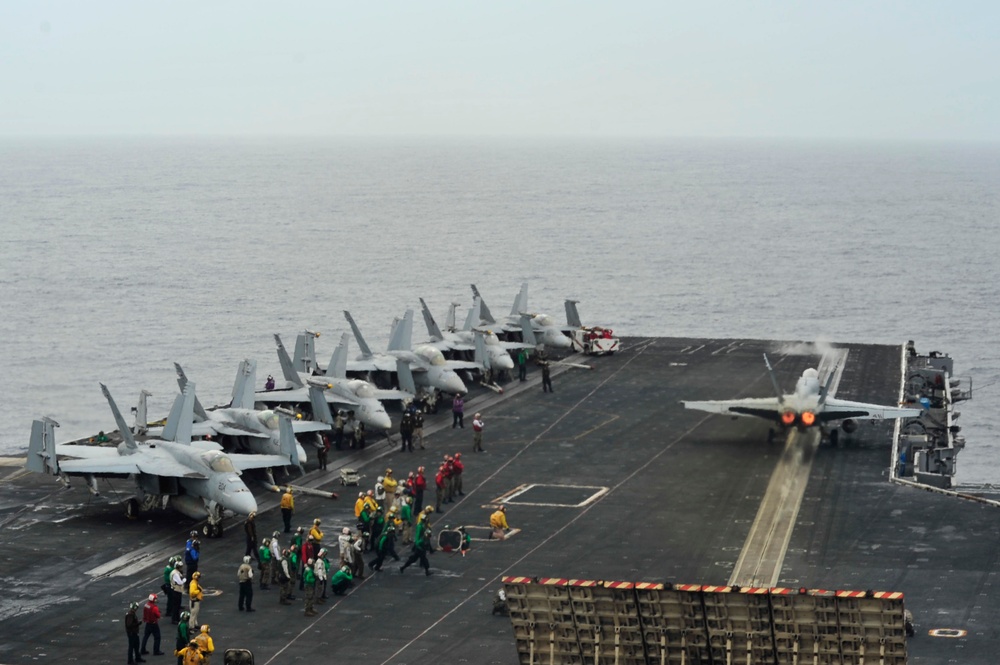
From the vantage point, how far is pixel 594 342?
73.8 meters

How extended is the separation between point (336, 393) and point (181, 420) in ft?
31.9

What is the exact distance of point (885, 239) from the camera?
182750 millimetres

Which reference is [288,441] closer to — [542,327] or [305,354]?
[305,354]

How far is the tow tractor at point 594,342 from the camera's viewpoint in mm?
73750

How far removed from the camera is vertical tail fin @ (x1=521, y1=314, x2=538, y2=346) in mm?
71375

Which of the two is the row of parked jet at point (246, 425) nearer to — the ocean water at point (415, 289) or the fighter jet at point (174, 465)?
the fighter jet at point (174, 465)

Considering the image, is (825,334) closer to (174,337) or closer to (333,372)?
(174,337)

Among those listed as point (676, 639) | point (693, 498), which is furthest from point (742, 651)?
point (693, 498)

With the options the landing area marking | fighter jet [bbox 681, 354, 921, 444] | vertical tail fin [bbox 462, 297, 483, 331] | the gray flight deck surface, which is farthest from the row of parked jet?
fighter jet [bbox 681, 354, 921, 444]

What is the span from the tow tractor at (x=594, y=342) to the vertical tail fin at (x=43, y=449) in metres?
34.1

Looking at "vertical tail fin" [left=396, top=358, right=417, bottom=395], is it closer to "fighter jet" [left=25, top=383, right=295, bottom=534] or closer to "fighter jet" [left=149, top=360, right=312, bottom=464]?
"fighter jet" [left=149, top=360, right=312, bottom=464]

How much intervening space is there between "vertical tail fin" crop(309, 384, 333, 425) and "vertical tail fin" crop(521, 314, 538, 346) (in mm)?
19935

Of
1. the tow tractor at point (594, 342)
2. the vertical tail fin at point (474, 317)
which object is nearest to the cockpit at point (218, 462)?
the vertical tail fin at point (474, 317)

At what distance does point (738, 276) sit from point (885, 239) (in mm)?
43404
